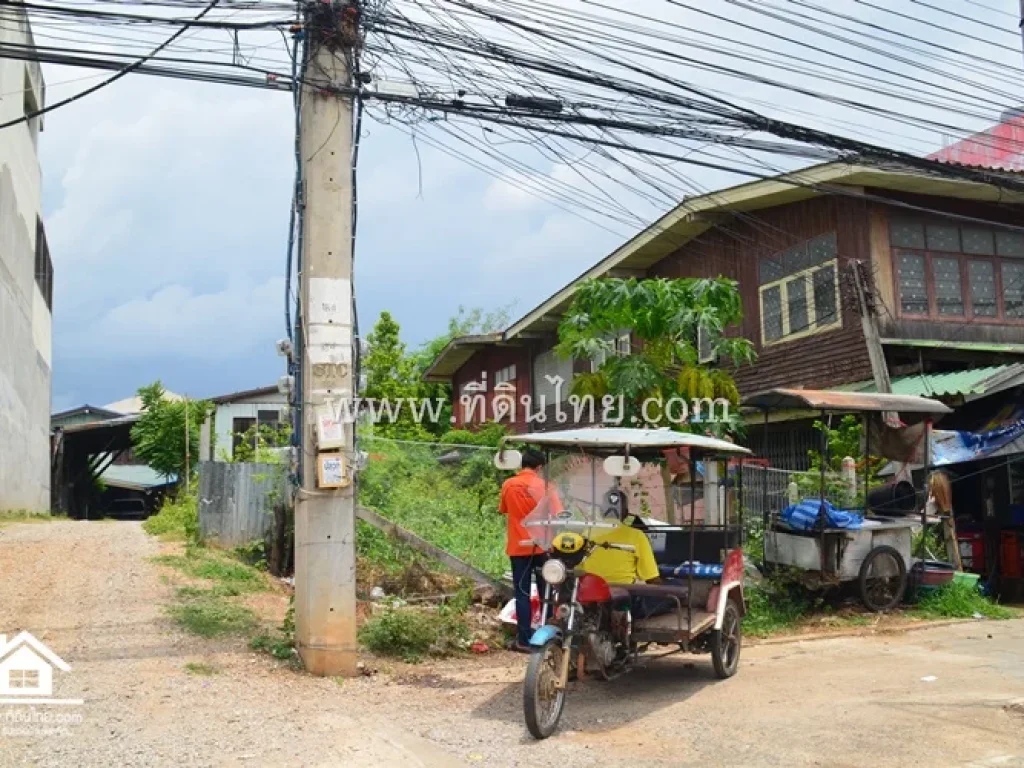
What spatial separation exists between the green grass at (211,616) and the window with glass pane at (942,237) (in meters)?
12.3

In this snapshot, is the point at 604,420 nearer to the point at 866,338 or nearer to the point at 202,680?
the point at 866,338

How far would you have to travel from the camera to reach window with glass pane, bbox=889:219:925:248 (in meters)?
16.1

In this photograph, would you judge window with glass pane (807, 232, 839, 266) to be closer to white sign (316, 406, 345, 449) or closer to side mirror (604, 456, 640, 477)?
side mirror (604, 456, 640, 477)

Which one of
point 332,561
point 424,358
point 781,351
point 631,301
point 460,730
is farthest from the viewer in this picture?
point 424,358

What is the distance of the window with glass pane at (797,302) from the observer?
17.1 m

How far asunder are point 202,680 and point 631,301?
Answer: 6556 millimetres

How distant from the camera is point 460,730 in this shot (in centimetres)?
671

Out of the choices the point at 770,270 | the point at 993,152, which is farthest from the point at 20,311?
the point at 993,152

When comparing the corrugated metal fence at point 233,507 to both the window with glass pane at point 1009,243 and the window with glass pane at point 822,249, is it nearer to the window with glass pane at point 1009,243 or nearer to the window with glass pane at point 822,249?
the window with glass pane at point 822,249

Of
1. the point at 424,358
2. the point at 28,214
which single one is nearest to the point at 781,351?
the point at 28,214

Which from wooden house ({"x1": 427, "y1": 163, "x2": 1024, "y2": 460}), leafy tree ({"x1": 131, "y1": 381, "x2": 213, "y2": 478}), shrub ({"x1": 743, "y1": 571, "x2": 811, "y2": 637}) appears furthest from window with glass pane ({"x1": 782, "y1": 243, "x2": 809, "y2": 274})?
leafy tree ({"x1": 131, "y1": 381, "x2": 213, "y2": 478})

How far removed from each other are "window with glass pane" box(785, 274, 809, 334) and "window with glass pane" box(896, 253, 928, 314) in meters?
1.62

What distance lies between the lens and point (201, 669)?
7.84m

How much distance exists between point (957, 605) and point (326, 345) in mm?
8554
